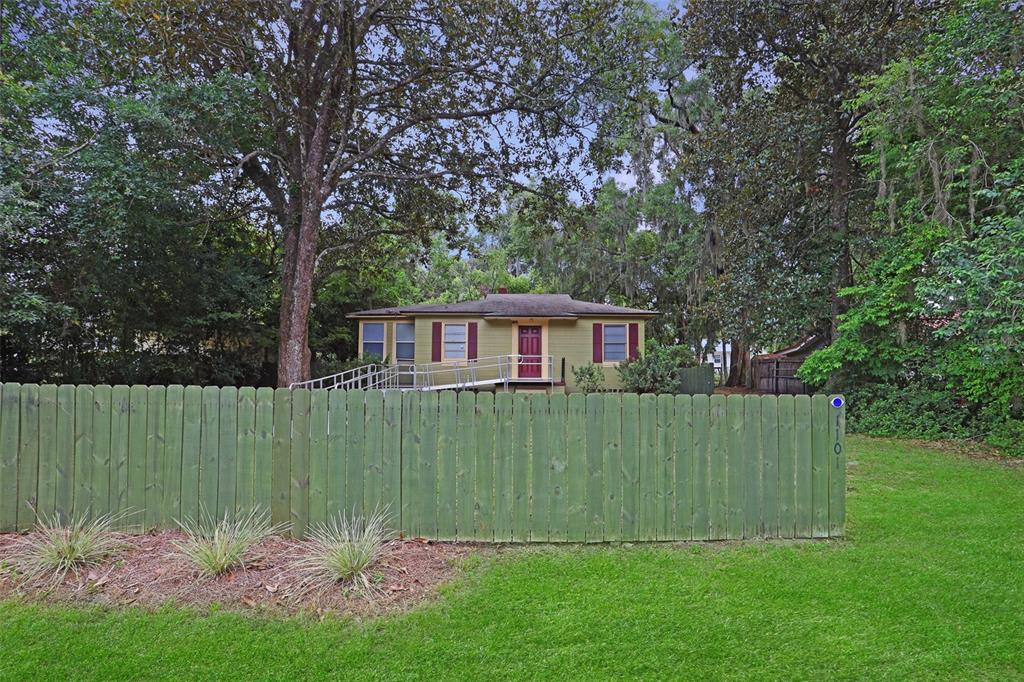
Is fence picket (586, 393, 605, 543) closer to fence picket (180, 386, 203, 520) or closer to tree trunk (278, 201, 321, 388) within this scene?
fence picket (180, 386, 203, 520)

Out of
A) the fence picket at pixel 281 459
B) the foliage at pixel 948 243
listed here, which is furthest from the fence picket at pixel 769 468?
the foliage at pixel 948 243

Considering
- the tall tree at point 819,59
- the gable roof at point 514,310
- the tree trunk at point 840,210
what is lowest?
the gable roof at point 514,310

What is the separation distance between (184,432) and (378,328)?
1493cm

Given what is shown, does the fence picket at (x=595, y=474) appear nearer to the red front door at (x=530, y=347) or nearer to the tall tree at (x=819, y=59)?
the tall tree at (x=819, y=59)

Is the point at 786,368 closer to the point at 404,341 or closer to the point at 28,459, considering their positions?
the point at 404,341

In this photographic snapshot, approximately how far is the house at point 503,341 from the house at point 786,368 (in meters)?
5.23

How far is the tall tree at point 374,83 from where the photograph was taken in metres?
12.5

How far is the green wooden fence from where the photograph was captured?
4559mm

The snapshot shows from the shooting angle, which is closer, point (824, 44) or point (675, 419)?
point (675, 419)

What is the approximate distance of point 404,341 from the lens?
1908 centimetres

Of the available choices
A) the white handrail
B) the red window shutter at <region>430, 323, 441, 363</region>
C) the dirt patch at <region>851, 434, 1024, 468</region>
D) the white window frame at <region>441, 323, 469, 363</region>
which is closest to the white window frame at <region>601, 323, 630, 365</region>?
the white handrail

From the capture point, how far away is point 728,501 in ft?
15.5

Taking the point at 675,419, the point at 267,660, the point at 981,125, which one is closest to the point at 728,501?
the point at 675,419

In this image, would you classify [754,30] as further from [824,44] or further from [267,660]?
[267,660]
